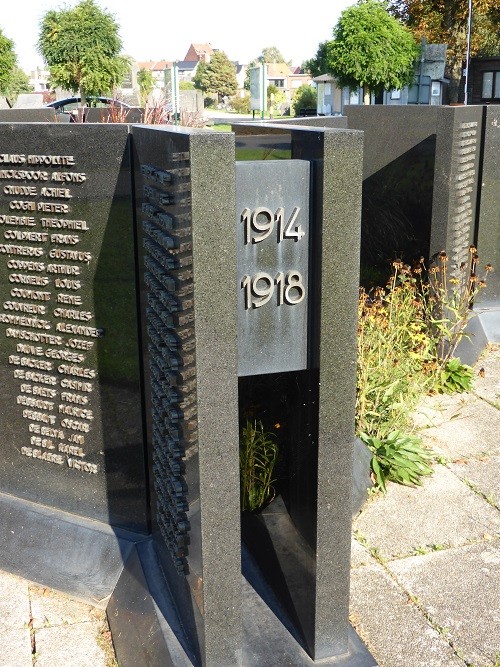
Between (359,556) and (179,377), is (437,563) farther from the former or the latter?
(179,377)

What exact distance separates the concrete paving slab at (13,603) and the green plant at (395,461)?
2.21 metres

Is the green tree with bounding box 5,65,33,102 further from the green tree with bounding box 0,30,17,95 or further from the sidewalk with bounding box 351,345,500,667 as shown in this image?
the sidewalk with bounding box 351,345,500,667

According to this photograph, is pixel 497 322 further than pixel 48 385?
Yes

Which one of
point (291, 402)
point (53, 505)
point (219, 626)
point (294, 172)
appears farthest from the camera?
point (53, 505)

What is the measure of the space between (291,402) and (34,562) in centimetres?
175

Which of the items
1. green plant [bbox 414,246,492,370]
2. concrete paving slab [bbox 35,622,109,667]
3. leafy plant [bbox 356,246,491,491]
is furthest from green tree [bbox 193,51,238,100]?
concrete paving slab [bbox 35,622,109,667]

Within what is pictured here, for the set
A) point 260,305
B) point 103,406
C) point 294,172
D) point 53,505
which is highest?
point 294,172

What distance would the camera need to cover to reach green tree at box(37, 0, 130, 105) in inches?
1388

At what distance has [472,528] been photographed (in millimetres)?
4730

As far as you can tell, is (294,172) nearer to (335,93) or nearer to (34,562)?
(34,562)

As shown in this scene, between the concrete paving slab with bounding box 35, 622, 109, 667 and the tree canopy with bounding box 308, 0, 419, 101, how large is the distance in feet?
112

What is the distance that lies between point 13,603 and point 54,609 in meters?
0.21

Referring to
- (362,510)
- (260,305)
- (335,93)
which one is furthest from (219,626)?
(335,93)

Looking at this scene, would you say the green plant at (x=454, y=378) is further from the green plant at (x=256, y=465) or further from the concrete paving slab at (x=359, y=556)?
the green plant at (x=256, y=465)
